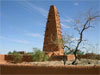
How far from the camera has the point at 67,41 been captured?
44.5 feet

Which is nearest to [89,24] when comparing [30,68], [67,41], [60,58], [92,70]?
[67,41]

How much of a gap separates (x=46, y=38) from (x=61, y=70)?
96.5ft

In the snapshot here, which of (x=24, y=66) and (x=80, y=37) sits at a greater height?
(x=80, y=37)

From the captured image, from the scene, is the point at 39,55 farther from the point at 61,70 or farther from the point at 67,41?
the point at 61,70

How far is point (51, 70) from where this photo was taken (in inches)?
344

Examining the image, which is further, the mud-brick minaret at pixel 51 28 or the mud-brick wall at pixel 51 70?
the mud-brick minaret at pixel 51 28

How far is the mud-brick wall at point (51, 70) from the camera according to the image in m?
8.39

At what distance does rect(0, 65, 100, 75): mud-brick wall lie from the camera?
8.39 metres

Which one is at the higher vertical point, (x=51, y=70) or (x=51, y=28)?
(x=51, y=28)

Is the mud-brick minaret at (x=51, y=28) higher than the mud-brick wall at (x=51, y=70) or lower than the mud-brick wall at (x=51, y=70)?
higher

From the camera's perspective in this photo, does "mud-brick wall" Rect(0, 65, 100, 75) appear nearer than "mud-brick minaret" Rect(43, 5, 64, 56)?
Yes

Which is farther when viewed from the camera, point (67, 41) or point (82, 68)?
point (67, 41)

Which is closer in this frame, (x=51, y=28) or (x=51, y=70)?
(x=51, y=70)

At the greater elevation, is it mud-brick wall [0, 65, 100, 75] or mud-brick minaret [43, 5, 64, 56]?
mud-brick minaret [43, 5, 64, 56]
